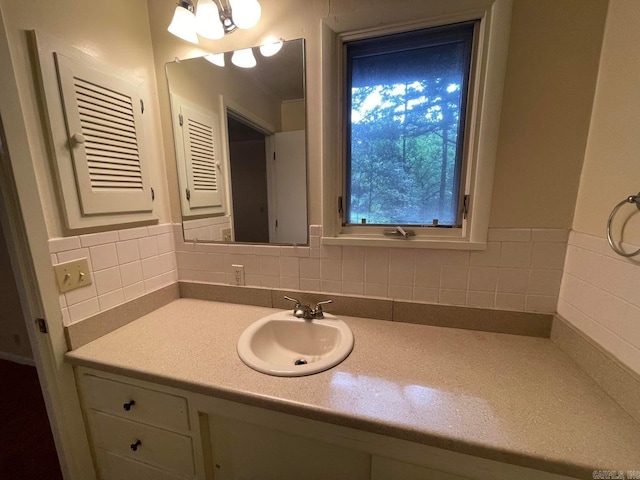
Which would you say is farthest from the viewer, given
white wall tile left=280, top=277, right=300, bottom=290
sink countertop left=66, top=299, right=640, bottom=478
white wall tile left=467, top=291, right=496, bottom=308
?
white wall tile left=280, top=277, right=300, bottom=290

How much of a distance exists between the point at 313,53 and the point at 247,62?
301 millimetres

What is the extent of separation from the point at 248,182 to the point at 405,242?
0.77 m

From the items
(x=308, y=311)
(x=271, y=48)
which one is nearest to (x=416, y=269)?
(x=308, y=311)

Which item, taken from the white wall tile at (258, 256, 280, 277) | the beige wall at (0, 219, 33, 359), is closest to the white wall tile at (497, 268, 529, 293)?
the white wall tile at (258, 256, 280, 277)

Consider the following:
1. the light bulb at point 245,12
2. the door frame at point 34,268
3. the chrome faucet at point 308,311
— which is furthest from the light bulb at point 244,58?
the chrome faucet at point 308,311

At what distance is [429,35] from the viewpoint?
931 millimetres

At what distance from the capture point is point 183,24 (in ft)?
3.23

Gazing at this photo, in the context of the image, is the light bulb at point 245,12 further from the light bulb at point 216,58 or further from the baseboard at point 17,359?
the baseboard at point 17,359

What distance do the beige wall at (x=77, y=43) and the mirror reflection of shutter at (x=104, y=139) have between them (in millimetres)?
69

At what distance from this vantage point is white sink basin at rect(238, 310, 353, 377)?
38.7 inches

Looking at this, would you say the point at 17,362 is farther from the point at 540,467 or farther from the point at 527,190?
the point at 527,190

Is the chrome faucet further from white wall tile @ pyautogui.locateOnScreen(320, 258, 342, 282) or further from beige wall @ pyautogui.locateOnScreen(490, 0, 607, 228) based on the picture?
beige wall @ pyautogui.locateOnScreen(490, 0, 607, 228)

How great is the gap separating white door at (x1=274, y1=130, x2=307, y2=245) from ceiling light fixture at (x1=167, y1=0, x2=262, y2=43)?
43 cm

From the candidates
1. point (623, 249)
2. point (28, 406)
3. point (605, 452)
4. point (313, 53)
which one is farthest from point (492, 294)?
point (28, 406)
